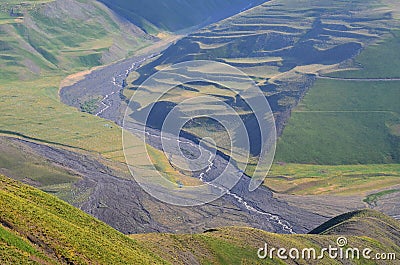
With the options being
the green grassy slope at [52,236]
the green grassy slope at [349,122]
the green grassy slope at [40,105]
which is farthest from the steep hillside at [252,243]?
the green grassy slope at [40,105]

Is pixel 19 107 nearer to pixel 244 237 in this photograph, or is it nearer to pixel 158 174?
pixel 158 174

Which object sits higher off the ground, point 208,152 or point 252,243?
point 208,152

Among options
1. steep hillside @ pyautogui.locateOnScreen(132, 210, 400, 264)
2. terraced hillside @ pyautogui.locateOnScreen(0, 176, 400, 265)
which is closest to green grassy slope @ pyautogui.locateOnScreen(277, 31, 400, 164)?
steep hillside @ pyautogui.locateOnScreen(132, 210, 400, 264)

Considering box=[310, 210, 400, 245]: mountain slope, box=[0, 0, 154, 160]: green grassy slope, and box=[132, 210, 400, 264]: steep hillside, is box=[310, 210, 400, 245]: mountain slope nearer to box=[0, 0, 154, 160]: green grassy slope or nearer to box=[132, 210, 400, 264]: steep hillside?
box=[132, 210, 400, 264]: steep hillside

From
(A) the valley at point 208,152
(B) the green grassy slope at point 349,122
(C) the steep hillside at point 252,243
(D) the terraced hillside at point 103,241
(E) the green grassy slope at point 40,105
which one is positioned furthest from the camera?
(E) the green grassy slope at point 40,105

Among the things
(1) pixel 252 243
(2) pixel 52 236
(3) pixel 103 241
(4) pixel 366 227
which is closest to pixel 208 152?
(4) pixel 366 227

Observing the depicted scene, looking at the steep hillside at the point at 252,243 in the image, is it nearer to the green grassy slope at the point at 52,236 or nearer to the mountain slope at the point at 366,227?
the mountain slope at the point at 366,227

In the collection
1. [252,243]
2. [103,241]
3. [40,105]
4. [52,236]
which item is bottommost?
[52,236]

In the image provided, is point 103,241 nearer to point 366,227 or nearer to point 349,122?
point 366,227
